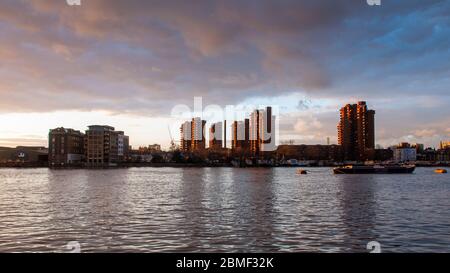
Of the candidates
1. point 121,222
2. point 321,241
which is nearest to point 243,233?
point 321,241

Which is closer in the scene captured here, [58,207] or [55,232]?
[55,232]

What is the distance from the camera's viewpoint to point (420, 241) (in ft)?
82.8

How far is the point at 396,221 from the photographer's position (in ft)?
112
